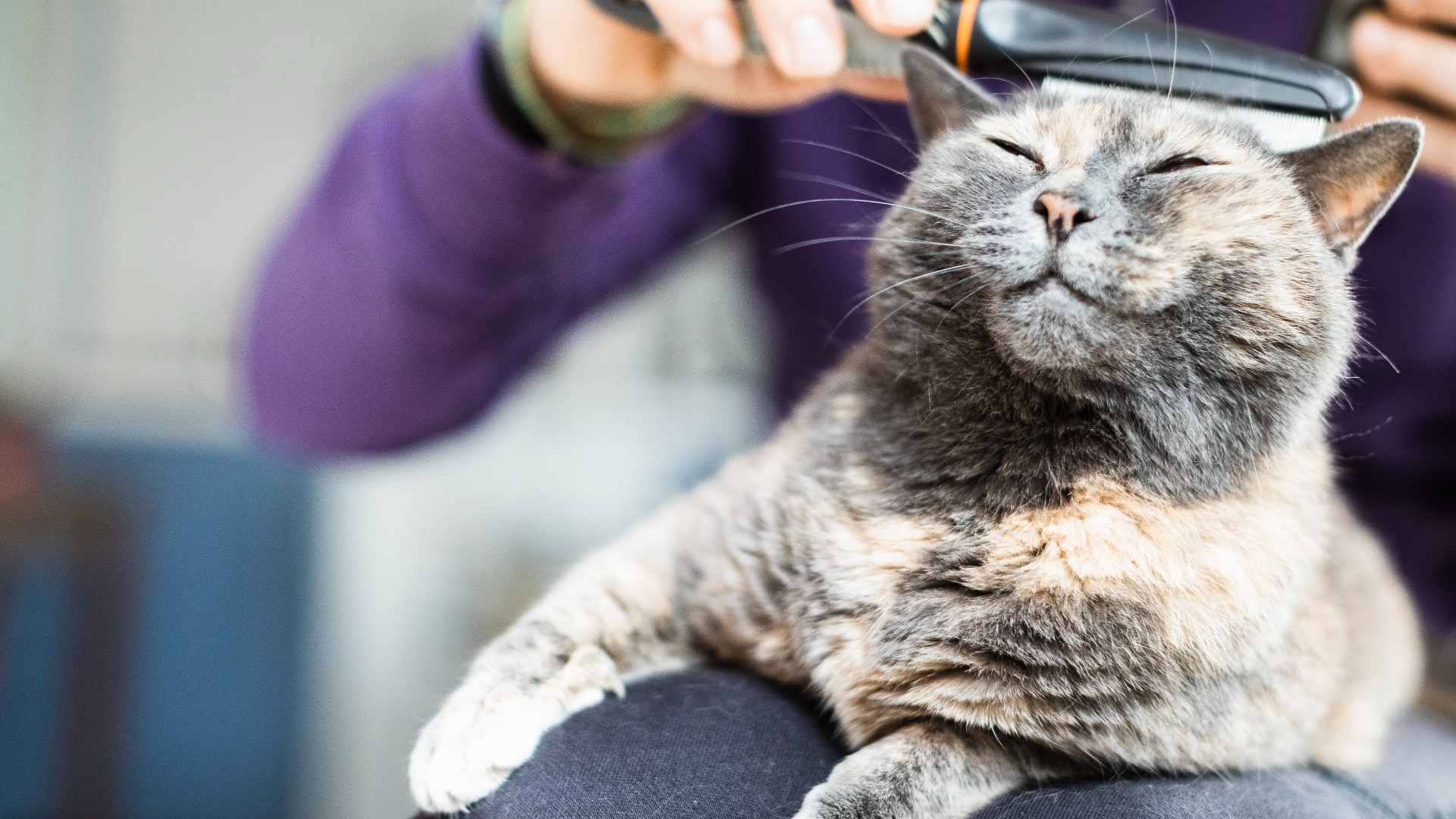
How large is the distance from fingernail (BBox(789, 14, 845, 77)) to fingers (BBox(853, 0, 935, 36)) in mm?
32

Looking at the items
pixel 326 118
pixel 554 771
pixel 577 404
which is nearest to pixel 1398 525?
pixel 554 771

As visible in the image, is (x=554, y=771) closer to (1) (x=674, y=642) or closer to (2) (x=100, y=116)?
(1) (x=674, y=642)

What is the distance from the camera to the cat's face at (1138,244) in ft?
2.01

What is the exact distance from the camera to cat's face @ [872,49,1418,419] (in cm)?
61

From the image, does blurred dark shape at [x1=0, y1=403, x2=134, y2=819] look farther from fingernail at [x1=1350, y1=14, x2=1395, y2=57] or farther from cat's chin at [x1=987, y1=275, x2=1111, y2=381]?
fingernail at [x1=1350, y1=14, x2=1395, y2=57]

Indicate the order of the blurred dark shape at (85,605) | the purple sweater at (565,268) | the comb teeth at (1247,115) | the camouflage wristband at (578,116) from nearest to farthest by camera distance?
the comb teeth at (1247,115)
the camouflage wristband at (578,116)
the purple sweater at (565,268)
the blurred dark shape at (85,605)

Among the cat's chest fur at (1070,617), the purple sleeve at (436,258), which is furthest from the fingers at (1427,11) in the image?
the purple sleeve at (436,258)

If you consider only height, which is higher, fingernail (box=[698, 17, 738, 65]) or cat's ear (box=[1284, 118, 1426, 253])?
fingernail (box=[698, 17, 738, 65])

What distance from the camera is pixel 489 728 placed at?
690 millimetres

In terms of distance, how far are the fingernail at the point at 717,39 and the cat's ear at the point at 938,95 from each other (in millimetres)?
131

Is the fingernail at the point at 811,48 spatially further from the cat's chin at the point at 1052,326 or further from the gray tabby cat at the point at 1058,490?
the cat's chin at the point at 1052,326

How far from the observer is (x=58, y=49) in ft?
9.34

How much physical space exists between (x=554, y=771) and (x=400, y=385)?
0.84 metres

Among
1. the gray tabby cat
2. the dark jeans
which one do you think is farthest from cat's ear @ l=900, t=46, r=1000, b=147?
the dark jeans
